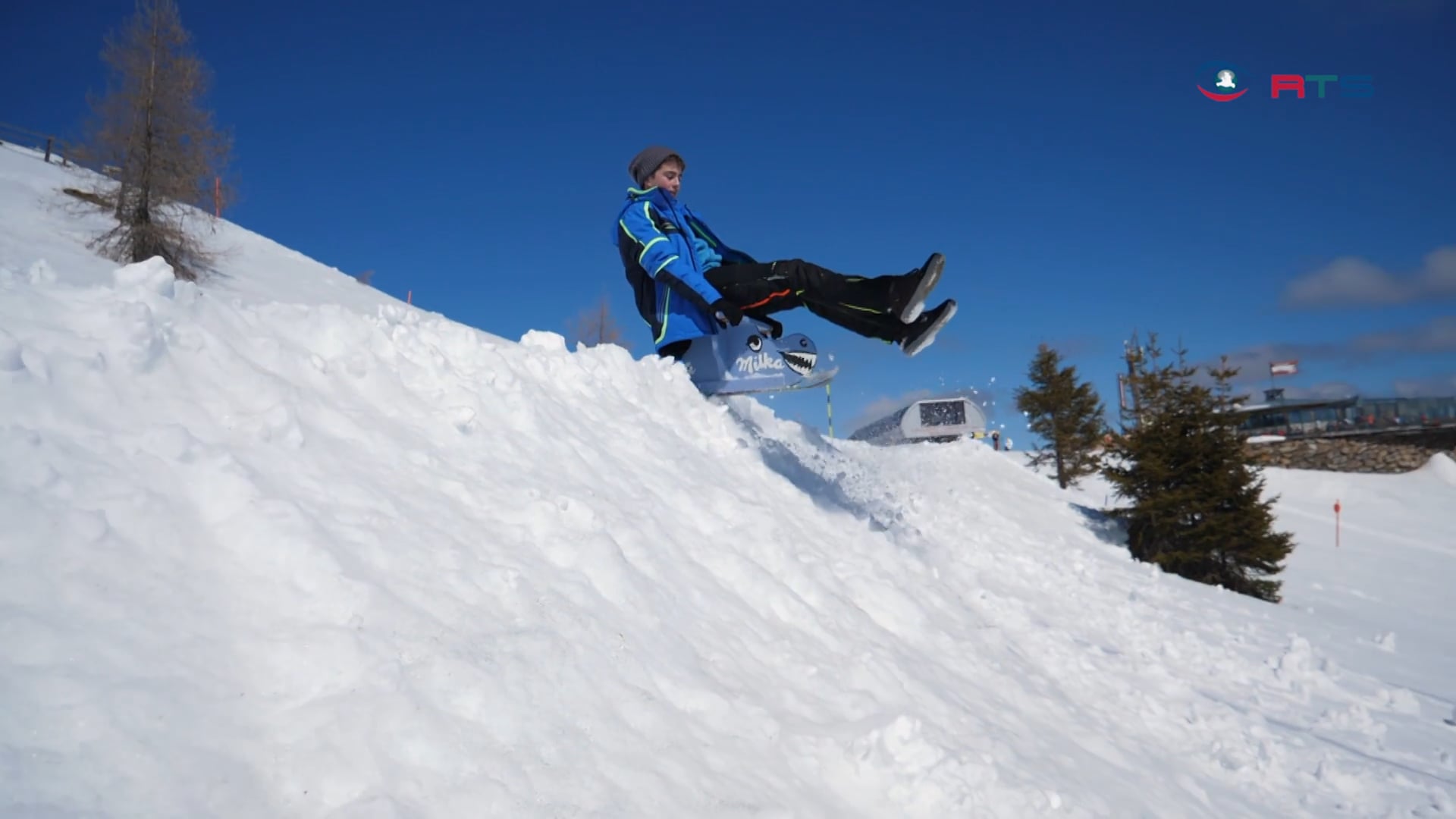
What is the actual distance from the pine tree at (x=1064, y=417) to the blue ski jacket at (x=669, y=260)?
20.4 metres

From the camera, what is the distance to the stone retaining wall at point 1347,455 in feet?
113

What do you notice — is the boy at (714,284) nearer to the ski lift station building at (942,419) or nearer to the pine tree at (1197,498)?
the pine tree at (1197,498)

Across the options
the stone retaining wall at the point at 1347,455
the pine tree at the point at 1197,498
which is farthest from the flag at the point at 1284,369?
the pine tree at the point at 1197,498

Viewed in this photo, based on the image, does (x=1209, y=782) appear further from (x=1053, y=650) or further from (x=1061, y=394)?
(x=1061, y=394)

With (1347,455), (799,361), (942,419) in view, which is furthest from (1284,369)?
(799,361)

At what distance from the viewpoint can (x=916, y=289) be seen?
5820mm

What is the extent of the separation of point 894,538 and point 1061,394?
20450 millimetres

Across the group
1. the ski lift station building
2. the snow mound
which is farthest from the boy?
the snow mound

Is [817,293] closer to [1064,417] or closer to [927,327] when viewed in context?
[927,327]

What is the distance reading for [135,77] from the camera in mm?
23625

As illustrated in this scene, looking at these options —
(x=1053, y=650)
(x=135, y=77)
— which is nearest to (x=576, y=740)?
(x=1053, y=650)

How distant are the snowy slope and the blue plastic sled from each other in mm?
1245

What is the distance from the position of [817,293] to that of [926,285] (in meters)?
0.95

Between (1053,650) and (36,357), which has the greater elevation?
(36,357)
